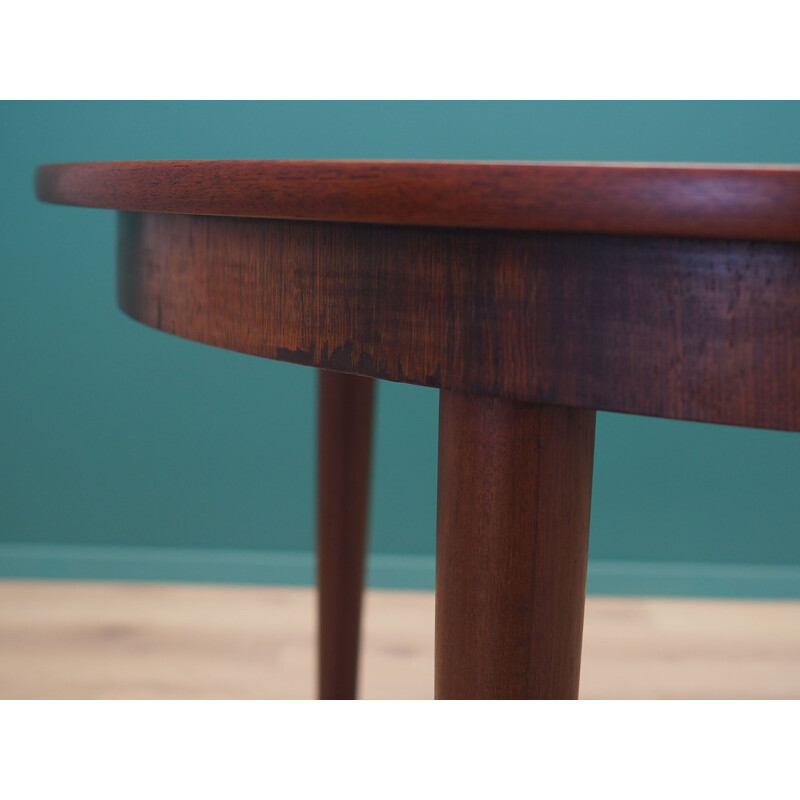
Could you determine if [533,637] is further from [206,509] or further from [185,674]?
[206,509]

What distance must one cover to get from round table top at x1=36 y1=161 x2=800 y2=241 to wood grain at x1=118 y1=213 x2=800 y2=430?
0.7 inches

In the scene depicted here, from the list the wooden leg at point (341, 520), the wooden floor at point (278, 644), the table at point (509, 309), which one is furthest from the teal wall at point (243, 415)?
the table at point (509, 309)

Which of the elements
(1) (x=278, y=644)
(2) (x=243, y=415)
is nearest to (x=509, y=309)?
(1) (x=278, y=644)

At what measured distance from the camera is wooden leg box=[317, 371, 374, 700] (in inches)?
29.0

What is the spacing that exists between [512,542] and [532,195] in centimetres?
12

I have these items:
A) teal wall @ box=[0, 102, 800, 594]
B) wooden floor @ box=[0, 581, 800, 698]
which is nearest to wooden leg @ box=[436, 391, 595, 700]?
wooden floor @ box=[0, 581, 800, 698]

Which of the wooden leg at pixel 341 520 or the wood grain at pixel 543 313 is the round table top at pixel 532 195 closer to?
the wood grain at pixel 543 313

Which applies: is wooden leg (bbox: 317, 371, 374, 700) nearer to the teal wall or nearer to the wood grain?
the wood grain

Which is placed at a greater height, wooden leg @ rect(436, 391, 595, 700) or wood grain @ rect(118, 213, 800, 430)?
wood grain @ rect(118, 213, 800, 430)

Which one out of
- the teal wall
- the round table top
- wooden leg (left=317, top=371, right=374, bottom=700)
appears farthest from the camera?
the teal wall

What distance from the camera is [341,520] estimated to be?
30.3 inches

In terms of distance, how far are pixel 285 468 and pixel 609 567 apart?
1.67ft

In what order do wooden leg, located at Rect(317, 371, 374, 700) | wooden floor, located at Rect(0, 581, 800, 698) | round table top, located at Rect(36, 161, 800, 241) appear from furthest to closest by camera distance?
wooden floor, located at Rect(0, 581, 800, 698) < wooden leg, located at Rect(317, 371, 374, 700) < round table top, located at Rect(36, 161, 800, 241)

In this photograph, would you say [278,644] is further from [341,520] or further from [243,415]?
[341,520]
